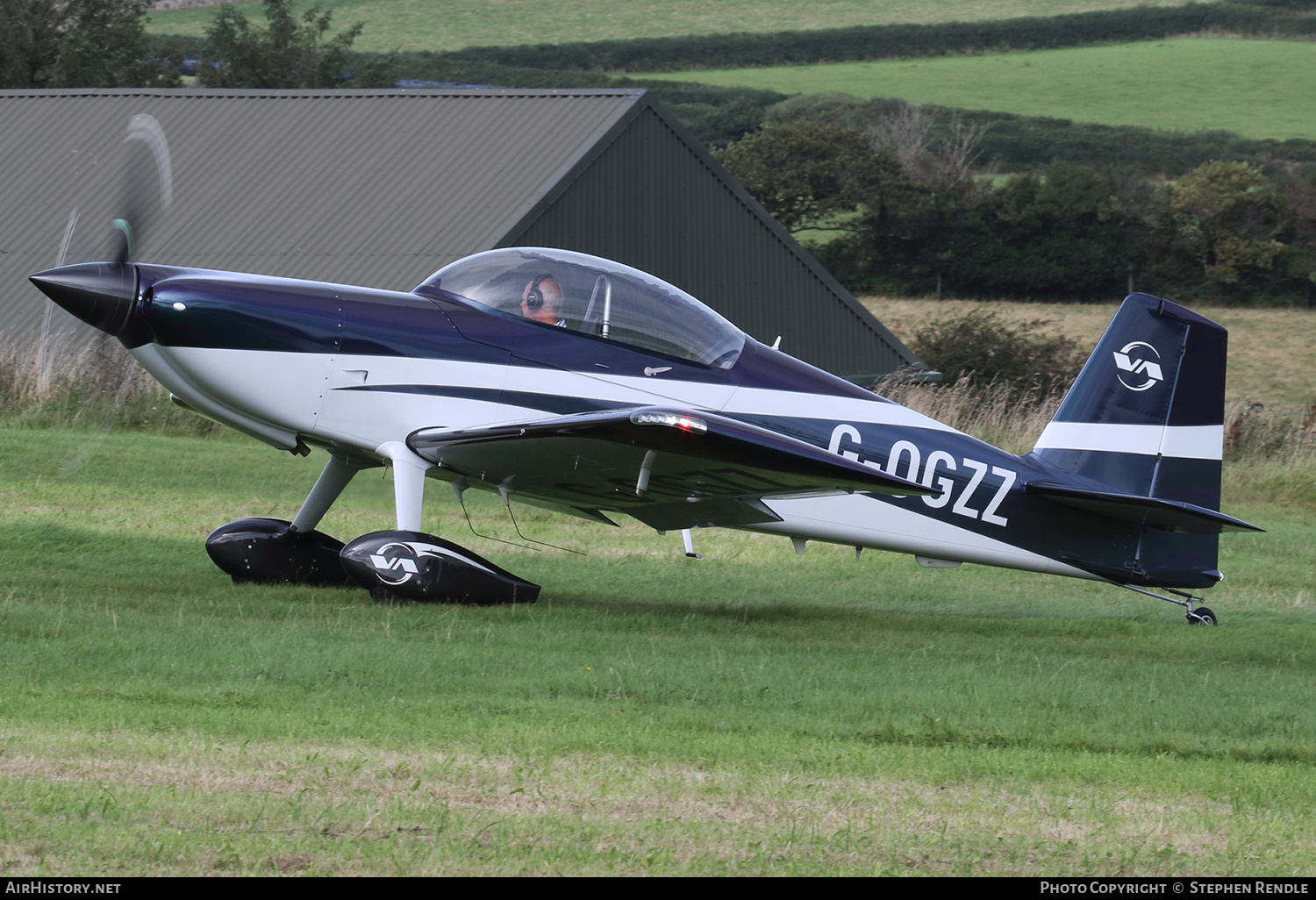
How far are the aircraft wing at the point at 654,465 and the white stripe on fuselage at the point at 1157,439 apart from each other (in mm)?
2083

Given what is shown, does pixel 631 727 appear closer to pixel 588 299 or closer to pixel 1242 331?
pixel 588 299

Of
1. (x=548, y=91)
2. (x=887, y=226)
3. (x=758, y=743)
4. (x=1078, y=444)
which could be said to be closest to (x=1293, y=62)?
(x=887, y=226)

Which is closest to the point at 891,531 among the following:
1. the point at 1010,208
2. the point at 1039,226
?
the point at 1039,226

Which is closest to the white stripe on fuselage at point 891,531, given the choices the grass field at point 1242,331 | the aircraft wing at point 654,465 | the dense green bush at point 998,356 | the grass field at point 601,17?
the aircraft wing at point 654,465

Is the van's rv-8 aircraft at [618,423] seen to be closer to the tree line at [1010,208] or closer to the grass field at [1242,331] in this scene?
the grass field at [1242,331]

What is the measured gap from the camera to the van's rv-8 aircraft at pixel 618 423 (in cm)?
770

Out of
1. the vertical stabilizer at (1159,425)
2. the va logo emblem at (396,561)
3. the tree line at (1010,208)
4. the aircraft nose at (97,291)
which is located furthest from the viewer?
the tree line at (1010,208)

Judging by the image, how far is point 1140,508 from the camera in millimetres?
8750

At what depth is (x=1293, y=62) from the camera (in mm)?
69438

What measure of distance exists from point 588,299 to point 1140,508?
3764 millimetres

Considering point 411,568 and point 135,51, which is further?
point 135,51

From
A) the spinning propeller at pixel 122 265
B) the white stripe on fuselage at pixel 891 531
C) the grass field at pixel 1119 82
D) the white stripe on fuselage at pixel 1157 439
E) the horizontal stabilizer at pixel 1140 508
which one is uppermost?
the grass field at pixel 1119 82

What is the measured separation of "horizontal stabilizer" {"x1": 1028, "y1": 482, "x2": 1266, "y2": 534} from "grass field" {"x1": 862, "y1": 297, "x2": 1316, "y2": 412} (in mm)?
26174

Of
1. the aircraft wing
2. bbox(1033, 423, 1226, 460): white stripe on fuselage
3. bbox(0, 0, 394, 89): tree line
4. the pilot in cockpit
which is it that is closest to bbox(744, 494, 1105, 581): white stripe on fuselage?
the aircraft wing
